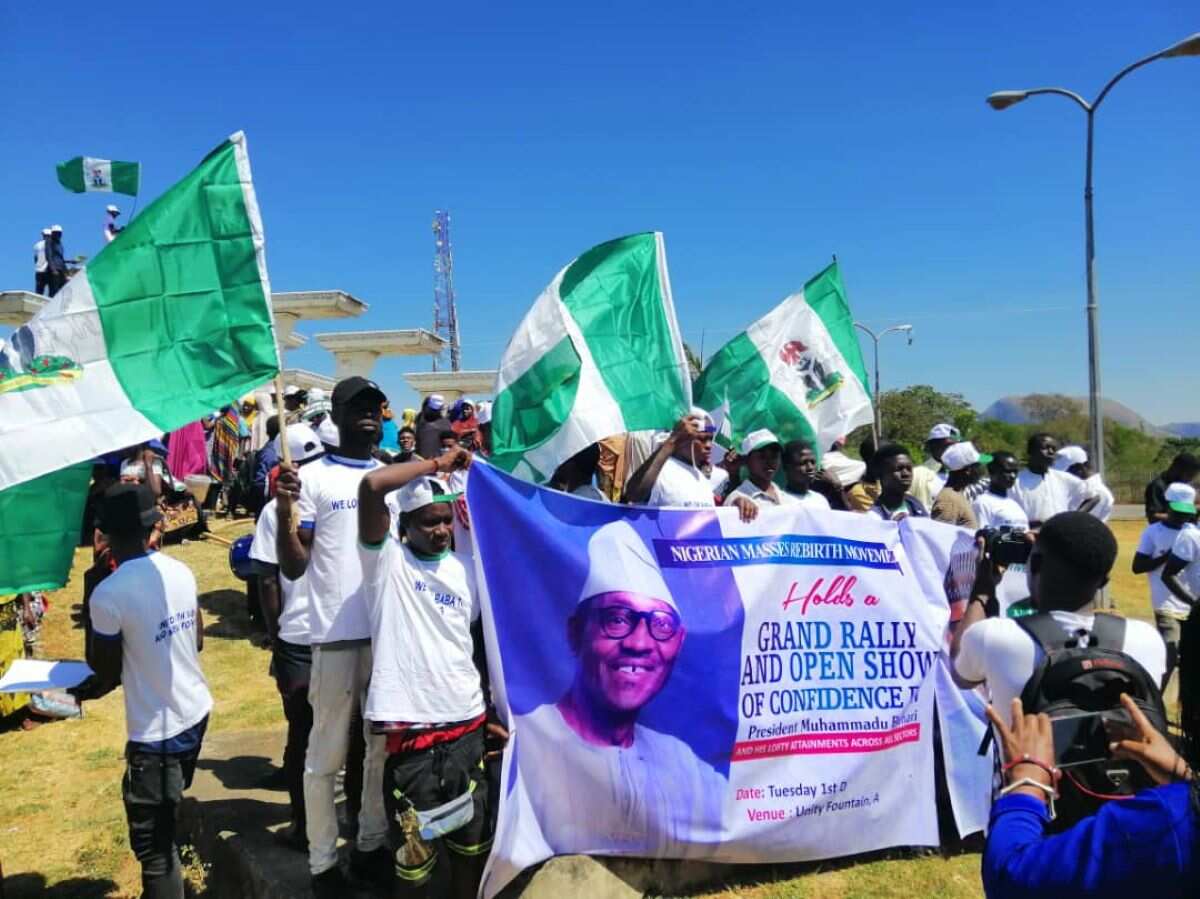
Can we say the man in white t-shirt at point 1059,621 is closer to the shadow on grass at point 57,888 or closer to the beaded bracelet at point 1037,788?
the beaded bracelet at point 1037,788

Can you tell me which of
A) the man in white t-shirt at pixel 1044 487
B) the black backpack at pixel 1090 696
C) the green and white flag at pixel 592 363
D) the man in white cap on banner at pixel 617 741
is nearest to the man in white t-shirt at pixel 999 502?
the man in white t-shirt at pixel 1044 487

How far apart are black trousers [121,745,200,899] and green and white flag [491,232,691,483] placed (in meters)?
1.93

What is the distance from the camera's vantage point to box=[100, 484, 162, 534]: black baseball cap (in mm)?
3326

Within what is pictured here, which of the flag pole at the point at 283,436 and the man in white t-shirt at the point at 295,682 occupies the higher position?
the flag pole at the point at 283,436

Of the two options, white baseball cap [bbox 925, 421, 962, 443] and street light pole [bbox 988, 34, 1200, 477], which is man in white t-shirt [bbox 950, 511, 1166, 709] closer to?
white baseball cap [bbox 925, 421, 962, 443]

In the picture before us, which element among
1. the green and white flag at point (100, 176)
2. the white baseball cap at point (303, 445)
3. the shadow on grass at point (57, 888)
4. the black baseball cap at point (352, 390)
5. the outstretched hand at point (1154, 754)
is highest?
the green and white flag at point (100, 176)

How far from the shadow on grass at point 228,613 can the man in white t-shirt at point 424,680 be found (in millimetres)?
6153

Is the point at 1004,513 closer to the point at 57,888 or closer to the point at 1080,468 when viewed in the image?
the point at 1080,468

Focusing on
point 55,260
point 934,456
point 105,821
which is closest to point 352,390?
point 105,821

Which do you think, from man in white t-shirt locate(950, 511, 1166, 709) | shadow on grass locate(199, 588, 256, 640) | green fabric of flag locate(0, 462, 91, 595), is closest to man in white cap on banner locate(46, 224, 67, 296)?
shadow on grass locate(199, 588, 256, 640)

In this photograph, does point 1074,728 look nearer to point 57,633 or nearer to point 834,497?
point 834,497

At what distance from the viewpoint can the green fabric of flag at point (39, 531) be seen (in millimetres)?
3350

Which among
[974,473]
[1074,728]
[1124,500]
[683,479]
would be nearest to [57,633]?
[683,479]

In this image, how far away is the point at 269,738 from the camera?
19.2 ft
